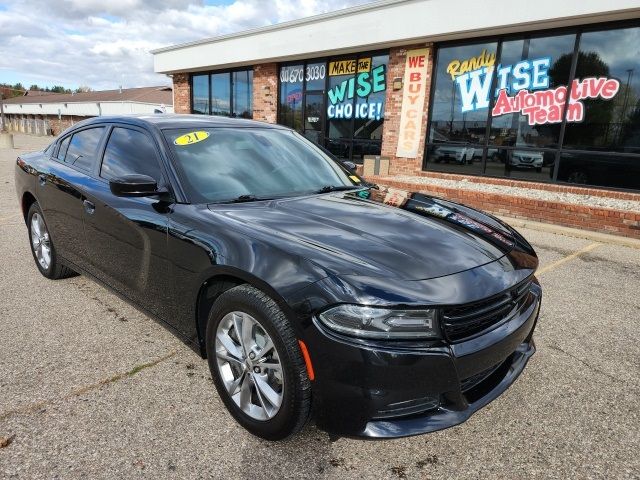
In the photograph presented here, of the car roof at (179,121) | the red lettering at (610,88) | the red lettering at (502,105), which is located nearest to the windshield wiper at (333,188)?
the car roof at (179,121)

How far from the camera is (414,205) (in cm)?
304

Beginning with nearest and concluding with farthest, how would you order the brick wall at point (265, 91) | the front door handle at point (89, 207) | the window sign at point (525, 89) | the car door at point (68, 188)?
the front door handle at point (89, 207), the car door at point (68, 188), the window sign at point (525, 89), the brick wall at point (265, 91)

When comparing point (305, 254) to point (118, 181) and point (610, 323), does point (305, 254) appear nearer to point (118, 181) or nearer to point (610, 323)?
point (118, 181)

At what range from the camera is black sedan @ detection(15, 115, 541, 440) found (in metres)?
1.84

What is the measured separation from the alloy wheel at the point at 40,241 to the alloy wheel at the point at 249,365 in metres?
2.74

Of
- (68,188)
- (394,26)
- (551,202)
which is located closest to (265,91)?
(394,26)

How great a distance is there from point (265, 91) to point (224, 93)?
2.92 metres

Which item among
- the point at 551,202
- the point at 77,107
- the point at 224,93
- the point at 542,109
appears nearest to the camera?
the point at 551,202

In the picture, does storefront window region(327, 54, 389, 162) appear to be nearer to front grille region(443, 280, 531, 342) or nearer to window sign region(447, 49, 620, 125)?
window sign region(447, 49, 620, 125)

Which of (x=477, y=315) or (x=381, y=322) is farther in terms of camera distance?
(x=477, y=315)

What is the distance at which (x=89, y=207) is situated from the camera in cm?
331

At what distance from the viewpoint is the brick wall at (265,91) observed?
616 inches

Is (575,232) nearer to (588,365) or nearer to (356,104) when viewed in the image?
(588,365)

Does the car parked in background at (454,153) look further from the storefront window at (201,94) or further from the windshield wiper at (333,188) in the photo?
the storefront window at (201,94)
